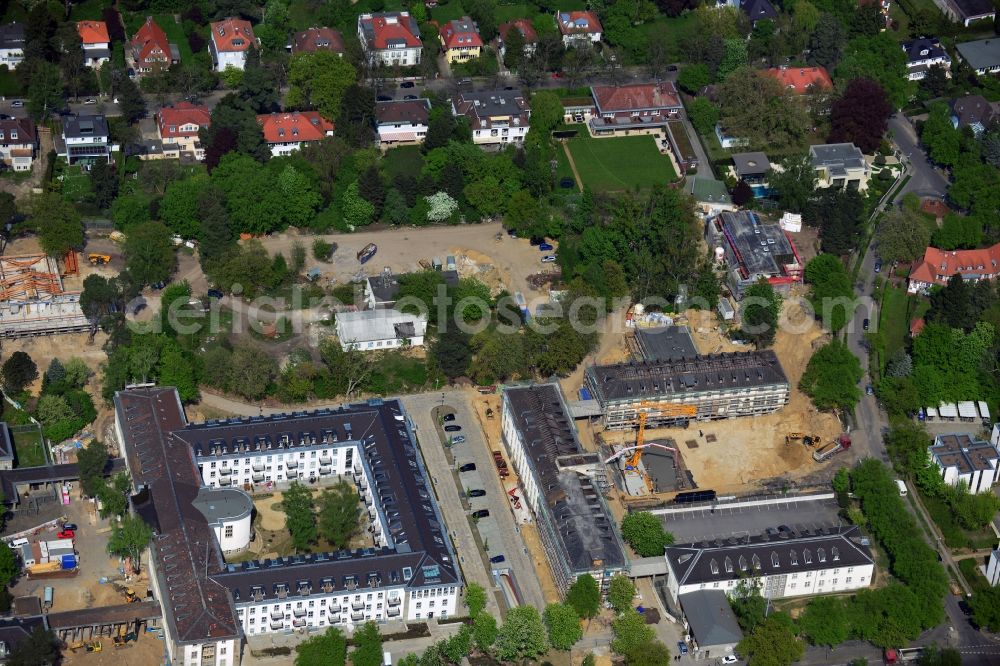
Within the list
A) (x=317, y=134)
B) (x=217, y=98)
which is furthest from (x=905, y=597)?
(x=217, y=98)

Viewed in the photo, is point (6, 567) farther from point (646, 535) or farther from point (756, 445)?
point (756, 445)

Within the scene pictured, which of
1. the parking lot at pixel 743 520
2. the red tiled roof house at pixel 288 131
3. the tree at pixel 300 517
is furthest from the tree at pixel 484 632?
the red tiled roof house at pixel 288 131

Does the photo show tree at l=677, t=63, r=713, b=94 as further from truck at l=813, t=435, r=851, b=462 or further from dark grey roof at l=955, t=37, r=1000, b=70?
truck at l=813, t=435, r=851, b=462

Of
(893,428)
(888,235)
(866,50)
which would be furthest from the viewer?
(866,50)

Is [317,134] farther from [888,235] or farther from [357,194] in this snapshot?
[888,235]

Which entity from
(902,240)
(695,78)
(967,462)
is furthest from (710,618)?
(695,78)

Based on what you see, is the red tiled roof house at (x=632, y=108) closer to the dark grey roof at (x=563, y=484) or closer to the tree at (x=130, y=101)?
the dark grey roof at (x=563, y=484)
